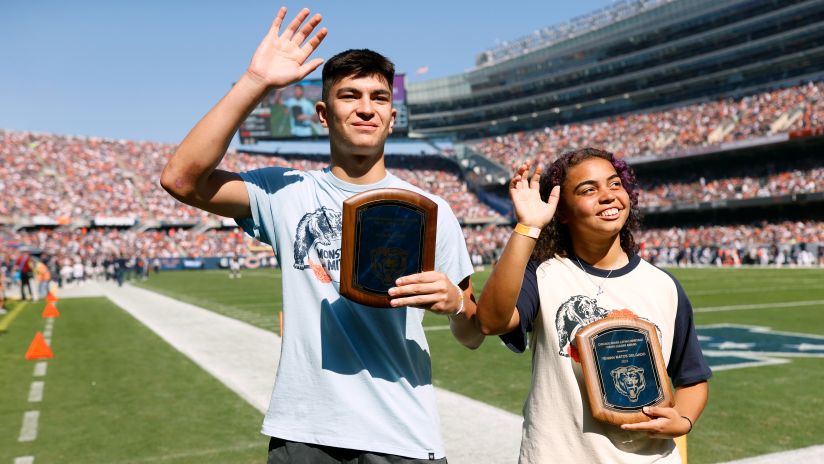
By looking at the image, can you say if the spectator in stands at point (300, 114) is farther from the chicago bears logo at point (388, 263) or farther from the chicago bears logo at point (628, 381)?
the chicago bears logo at point (628, 381)

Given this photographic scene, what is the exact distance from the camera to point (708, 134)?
49281 millimetres

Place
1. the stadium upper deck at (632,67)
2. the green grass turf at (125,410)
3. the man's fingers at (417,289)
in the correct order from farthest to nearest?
the stadium upper deck at (632,67) → the green grass turf at (125,410) → the man's fingers at (417,289)

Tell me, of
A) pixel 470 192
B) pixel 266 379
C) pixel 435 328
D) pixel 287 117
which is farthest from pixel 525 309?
pixel 287 117

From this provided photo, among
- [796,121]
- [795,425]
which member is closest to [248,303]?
[795,425]

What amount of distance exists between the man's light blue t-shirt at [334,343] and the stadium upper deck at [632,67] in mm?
53465

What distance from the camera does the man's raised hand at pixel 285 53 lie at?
2.16 metres

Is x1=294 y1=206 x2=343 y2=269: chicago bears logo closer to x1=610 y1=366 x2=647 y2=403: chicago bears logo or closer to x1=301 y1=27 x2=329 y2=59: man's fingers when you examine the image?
x1=301 y1=27 x2=329 y2=59: man's fingers

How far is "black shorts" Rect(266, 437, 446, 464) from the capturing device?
7.14ft

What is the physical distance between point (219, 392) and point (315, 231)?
223 inches

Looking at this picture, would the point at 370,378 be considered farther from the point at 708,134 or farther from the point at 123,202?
the point at 123,202

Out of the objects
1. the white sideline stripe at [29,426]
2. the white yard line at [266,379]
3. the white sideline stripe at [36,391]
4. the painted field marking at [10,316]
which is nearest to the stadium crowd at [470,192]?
the painted field marking at [10,316]

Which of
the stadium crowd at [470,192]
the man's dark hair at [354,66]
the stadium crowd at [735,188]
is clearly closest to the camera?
the man's dark hair at [354,66]

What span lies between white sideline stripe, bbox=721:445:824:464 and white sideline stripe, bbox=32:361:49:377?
312 inches

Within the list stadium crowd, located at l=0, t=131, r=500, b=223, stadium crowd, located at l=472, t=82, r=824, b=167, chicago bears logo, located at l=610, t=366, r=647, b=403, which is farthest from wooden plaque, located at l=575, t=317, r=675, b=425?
stadium crowd, located at l=0, t=131, r=500, b=223
